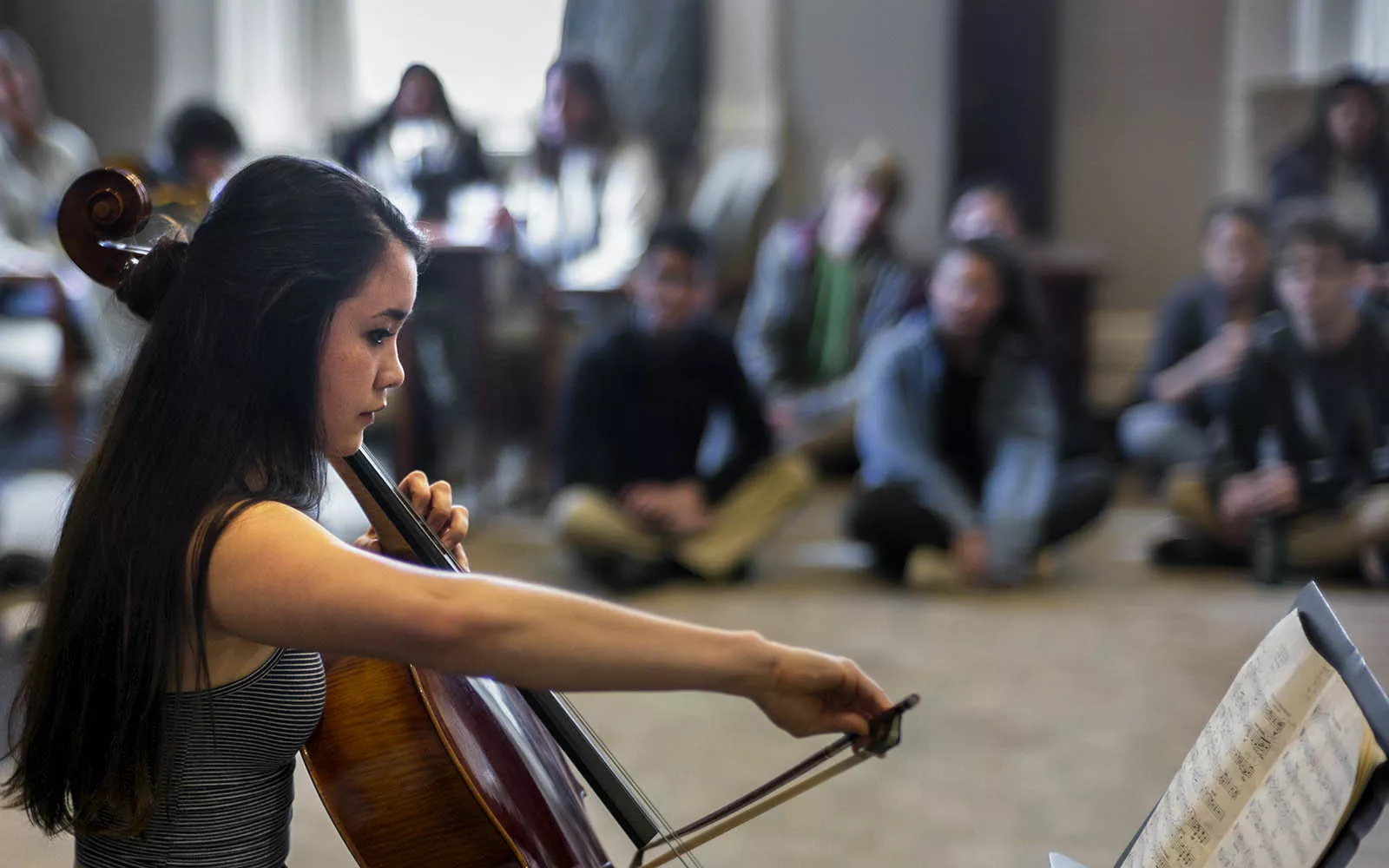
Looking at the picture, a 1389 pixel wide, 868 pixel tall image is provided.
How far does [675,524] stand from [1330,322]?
1.49 m

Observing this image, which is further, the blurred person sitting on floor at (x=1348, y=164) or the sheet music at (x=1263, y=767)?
the blurred person sitting on floor at (x=1348, y=164)

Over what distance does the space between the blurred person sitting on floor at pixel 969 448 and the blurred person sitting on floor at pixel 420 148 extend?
3.50 feet

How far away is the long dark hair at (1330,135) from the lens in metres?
3.87

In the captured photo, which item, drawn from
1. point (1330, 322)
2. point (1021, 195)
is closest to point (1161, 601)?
point (1330, 322)

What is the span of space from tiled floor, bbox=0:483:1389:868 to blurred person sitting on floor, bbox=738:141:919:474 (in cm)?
65

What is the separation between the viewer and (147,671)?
2.84ft

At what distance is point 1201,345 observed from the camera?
12.2 feet

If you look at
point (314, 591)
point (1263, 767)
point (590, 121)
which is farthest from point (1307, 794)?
point (590, 121)

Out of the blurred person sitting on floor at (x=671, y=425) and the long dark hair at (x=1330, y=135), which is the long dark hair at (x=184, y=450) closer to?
the blurred person sitting on floor at (x=671, y=425)

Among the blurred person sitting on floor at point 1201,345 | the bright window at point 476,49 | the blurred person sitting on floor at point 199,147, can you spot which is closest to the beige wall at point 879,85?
the bright window at point 476,49

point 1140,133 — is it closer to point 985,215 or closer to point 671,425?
point 985,215

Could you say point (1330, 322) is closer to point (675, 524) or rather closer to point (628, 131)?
point (675, 524)

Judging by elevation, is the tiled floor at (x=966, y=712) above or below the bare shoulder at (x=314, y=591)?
below

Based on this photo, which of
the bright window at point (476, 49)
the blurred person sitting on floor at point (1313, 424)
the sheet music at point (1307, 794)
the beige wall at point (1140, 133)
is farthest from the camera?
the beige wall at point (1140, 133)
